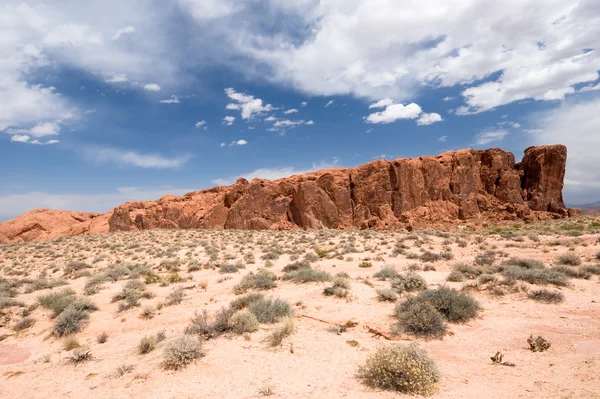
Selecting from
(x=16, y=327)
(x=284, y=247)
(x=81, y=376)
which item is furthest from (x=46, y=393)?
(x=284, y=247)

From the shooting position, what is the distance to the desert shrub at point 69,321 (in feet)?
27.6

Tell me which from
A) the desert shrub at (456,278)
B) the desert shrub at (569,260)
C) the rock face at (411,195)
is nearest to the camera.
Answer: the desert shrub at (456,278)

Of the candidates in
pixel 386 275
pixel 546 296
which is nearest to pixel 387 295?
pixel 386 275

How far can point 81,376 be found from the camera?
241 inches

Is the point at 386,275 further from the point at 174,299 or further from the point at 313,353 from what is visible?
the point at 174,299

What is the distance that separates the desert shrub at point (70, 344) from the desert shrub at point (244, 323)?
142 inches

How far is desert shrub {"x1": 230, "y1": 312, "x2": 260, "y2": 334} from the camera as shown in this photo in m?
7.24

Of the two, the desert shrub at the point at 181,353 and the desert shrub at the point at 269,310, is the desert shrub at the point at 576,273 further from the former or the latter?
the desert shrub at the point at 181,353

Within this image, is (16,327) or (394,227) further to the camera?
(394,227)

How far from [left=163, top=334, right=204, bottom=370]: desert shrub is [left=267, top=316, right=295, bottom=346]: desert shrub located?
1401 mm

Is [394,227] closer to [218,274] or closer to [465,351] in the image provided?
[218,274]

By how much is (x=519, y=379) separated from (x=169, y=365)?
5.80m

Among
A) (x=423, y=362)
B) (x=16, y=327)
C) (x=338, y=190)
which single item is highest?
(x=338, y=190)

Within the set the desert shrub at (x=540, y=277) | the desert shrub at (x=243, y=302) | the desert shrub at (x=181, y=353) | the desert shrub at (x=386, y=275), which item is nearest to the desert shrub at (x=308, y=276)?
the desert shrub at (x=386, y=275)
